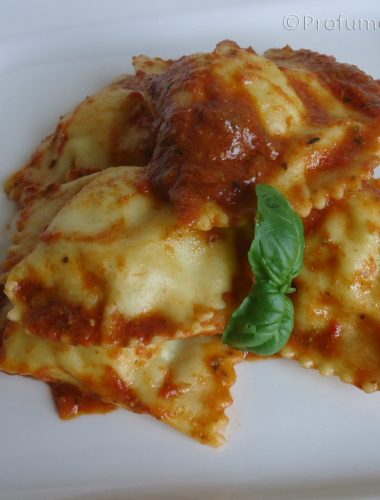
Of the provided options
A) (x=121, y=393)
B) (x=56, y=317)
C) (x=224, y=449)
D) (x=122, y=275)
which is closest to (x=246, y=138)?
(x=122, y=275)

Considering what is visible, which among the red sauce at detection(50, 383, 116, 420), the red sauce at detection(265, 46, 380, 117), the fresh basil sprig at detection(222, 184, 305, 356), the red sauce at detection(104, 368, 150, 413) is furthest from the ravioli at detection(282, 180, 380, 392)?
the red sauce at detection(50, 383, 116, 420)

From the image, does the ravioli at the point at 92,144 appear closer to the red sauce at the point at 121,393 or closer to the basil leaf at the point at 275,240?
the basil leaf at the point at 275,240

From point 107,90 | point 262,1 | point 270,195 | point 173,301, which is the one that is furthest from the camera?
point 262,1

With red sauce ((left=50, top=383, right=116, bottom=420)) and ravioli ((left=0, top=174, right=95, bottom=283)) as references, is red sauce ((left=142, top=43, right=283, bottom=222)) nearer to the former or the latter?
ravioli ((left=0, top=174, right=95, bottom=283))

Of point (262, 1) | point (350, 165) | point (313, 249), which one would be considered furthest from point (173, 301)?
point (262, 1)

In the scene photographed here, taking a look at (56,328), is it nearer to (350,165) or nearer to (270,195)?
(270,195)

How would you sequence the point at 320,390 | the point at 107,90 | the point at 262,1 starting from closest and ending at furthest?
1. the point at 320,390
2. the point at 107,90
3. the point at 262,1

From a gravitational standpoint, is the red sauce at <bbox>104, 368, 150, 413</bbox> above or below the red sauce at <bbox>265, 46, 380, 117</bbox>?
below

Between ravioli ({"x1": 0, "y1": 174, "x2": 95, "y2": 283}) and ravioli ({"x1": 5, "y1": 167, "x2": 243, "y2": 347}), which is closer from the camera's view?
ravioli ({"x1": 5, "y1": 167, "x2": 243, "y2": 347})
